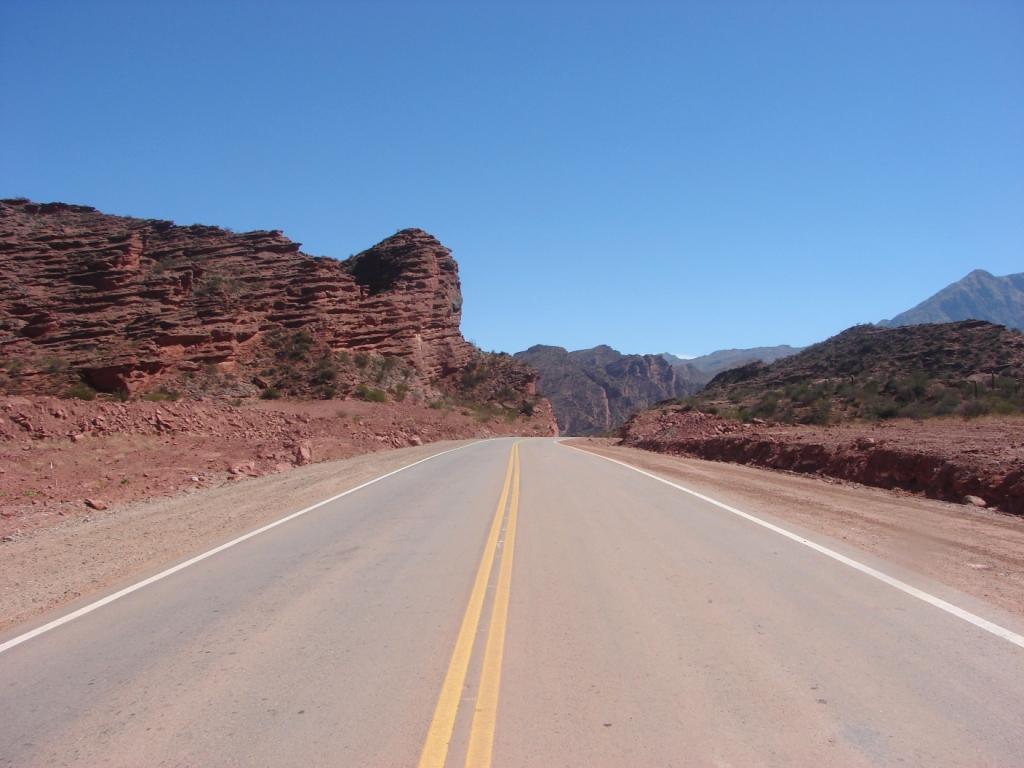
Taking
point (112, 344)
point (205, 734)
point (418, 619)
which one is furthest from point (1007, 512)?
point (112, 344)

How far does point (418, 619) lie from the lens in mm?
6449

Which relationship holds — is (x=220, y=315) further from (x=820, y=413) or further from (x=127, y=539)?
(x=127, y=539)

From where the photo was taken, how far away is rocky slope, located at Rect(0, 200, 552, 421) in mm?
46781

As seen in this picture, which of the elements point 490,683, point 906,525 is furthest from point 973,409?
point 490,683

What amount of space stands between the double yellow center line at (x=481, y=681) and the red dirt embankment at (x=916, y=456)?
10544 mm

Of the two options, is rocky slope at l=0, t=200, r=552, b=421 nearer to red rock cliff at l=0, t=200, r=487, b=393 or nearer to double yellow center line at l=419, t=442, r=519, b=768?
red rock cliff at l=0, t=200, r=487, b=393

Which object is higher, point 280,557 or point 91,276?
point 91,276

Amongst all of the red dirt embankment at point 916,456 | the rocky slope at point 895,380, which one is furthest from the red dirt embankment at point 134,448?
the rocky slope at point 895,380

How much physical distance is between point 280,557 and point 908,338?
170ft

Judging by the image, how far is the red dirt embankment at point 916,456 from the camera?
1415 centimetres

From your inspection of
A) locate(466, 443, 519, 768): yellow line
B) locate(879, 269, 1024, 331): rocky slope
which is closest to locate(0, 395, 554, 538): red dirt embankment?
locate(466, 443, 519, 768): yellow line

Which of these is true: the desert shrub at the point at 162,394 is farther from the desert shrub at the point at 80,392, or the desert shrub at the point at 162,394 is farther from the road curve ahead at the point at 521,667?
the road curve ahead at the point at 521,667

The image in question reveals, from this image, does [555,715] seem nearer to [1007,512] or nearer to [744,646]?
[744,646]

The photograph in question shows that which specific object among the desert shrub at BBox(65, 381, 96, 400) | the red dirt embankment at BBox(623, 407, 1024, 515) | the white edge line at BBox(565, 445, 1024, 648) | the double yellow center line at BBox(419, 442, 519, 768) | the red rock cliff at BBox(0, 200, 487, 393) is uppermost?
the red rock cliff at BBox(0, 200, 487, 393)
